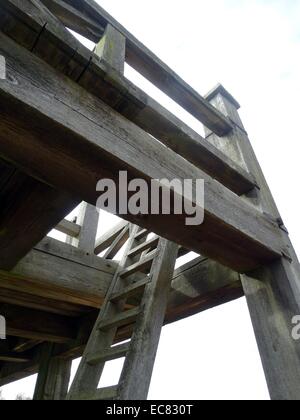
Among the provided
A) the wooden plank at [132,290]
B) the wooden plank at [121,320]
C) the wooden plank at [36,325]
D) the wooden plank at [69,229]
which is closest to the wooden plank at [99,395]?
the wooden plank at [121,320]

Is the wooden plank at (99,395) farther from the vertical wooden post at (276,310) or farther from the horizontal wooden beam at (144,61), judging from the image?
the horizontal wooden beam at (144,61)

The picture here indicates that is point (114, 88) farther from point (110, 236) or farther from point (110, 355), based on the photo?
point (110, 236)

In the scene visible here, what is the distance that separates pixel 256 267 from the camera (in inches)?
62.5

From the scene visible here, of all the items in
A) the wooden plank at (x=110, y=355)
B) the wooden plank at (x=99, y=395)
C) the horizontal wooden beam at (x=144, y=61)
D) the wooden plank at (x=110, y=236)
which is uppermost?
the wooden plank at (x=110, y=236)

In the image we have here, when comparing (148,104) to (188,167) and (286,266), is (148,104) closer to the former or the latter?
(188,167)

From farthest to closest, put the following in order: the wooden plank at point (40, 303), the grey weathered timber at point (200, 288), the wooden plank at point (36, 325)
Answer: the wooden plank at point (36, 325), the wooden plank at point (40, 303), the grey weathered timber at point (200, 288)

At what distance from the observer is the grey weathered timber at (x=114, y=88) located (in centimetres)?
104

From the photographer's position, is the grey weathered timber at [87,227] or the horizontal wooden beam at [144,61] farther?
the grey weathered timber at [87,227]

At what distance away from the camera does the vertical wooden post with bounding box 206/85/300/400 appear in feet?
4.25

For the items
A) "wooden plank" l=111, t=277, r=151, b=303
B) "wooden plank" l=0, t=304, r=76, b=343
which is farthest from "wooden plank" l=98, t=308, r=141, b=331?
"wooden plank" l=0, t=304, r=76, b=343

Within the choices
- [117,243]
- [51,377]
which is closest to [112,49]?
[117,243]

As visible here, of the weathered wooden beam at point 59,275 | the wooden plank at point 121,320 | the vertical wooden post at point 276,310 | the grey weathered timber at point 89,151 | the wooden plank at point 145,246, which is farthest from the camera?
the wooden plank at point 145,246

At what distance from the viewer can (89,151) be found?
1.01 meters
